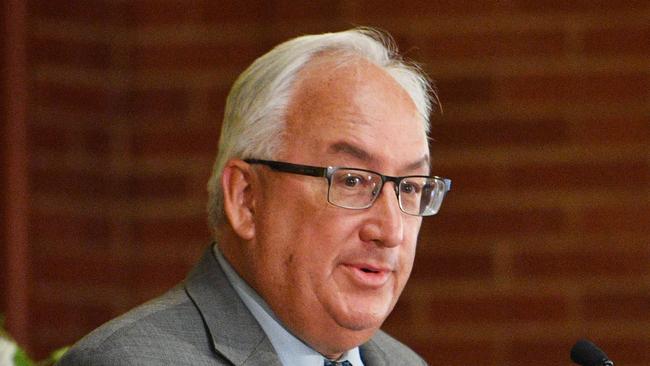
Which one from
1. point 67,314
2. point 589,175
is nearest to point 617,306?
point 589,175

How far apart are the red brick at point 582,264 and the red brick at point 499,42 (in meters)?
0.62

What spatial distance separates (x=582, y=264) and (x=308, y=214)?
1.79m

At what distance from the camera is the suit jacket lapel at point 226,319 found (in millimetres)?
2291

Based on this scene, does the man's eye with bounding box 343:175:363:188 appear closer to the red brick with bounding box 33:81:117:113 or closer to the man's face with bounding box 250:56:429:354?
the man's face with bounding box 250:56:429:354

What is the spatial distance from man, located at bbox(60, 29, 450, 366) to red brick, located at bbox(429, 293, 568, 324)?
60.8 inches

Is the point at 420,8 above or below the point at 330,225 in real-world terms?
above

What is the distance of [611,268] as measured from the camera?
12.9 feet

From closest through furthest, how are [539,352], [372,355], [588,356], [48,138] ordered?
[588,356] < [372,355] < [48,138] < [539,352]

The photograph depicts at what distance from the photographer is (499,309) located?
3.96m

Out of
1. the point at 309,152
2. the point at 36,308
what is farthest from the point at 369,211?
the point at 36,308

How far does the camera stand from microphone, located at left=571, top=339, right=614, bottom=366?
2.23m

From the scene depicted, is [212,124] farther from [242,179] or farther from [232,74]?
[242,179]

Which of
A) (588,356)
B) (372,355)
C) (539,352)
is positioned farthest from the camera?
(539,352)

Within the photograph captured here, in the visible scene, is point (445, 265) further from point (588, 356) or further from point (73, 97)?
point (588, 356)
